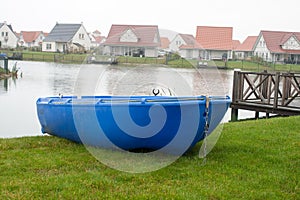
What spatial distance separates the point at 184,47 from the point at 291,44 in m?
65.0

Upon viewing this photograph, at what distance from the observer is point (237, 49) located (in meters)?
80.6

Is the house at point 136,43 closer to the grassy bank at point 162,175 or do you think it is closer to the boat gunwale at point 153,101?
the boat gunwale at point 153,101

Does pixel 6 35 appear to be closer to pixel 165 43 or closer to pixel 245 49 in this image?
pixel 245 49

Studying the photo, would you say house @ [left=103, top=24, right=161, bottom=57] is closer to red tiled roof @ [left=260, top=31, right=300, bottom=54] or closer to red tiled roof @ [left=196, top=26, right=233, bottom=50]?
red tiled roof @ [left=196, top=26, right=233, bottom=50]

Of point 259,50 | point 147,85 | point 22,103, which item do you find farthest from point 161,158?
point 259,50

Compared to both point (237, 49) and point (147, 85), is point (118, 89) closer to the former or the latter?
point (147, 85)

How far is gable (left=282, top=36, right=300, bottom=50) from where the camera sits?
68.6m

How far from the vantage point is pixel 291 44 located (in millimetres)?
68938

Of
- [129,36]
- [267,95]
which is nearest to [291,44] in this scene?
[267,95]

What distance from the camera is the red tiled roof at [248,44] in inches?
3127

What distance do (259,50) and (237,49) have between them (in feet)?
24.3

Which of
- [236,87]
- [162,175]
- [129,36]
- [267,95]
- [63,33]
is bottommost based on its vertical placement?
[162,175]

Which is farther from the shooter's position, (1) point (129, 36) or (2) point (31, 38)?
(2) point (31, 38)

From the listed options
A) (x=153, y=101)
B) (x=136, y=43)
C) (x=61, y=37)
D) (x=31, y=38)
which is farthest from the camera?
(x=31, y=38)
